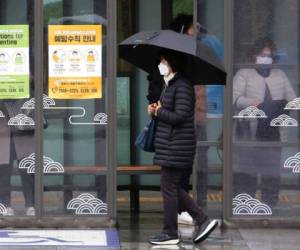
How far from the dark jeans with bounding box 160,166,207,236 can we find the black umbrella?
0.89m

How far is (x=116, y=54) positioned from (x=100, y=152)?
1.03 metres

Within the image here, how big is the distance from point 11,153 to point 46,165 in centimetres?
40

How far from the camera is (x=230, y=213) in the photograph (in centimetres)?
872

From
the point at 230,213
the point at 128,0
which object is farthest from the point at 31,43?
the point at 230,213

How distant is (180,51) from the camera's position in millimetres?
7426

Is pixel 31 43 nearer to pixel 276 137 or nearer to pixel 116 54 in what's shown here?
pixel 116 54

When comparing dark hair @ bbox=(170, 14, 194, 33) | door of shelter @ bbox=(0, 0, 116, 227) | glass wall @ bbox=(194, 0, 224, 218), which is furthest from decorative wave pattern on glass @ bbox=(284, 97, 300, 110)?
door of shelter @ bbox=(0, 0, 116, 227)

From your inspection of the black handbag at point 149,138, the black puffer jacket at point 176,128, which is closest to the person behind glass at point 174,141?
the black puffer jacket at point 176,128

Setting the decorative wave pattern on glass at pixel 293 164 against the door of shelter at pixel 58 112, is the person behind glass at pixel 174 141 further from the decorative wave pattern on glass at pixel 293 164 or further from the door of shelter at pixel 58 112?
the decorative wave pattern on glass at pixel 293 164

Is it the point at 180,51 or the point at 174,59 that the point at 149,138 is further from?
the point at 180,51

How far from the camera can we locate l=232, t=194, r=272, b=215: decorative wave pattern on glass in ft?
28.6

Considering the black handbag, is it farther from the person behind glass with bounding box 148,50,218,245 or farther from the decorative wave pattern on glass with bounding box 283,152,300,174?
the decorative wave pattern on glass with bounding box 283,152,300,174

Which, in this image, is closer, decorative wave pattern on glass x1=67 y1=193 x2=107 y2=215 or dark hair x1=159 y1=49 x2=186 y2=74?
dark hair x1=159 y1=49 x2=186 y2=74

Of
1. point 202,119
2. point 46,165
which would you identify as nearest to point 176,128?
point 202,119
